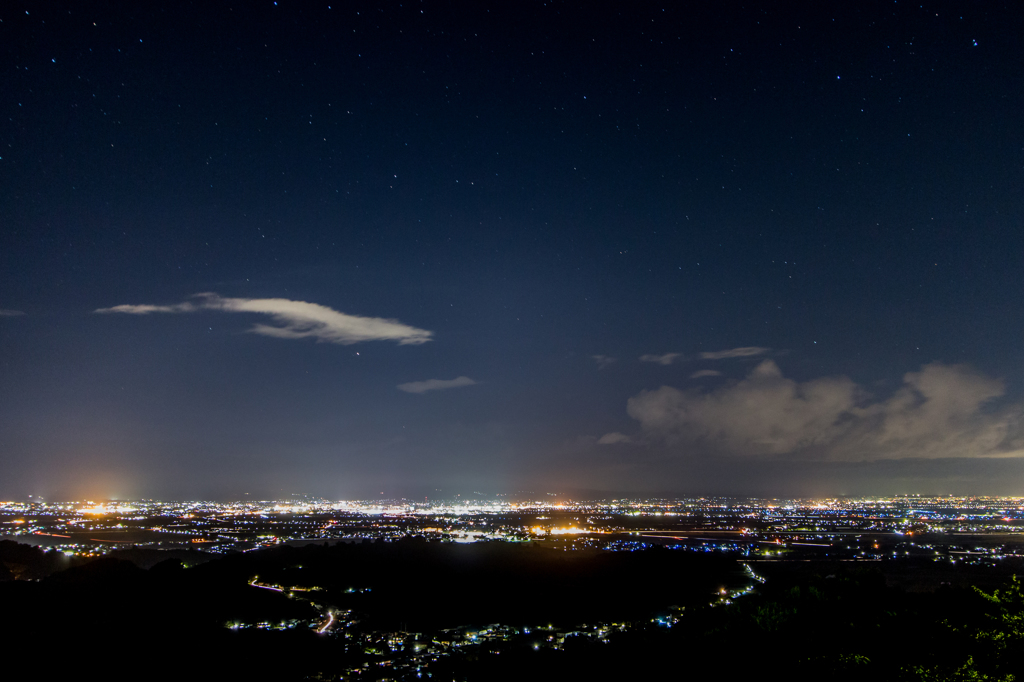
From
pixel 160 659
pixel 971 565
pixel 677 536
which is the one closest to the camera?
pixel 160 659

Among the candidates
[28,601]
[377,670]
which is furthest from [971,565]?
[28,601]

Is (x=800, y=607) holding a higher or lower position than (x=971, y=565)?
higher

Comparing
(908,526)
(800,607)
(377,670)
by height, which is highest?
(800,607)

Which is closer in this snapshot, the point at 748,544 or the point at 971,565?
the point at 971,565

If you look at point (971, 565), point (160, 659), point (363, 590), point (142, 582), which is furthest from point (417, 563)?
point (971, 565)

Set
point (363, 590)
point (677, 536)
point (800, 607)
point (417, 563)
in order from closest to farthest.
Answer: point (800, 607)
point (363, 590)
point (417, 563)
point (677, 536)

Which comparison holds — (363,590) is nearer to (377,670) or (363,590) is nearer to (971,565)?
(377,670)

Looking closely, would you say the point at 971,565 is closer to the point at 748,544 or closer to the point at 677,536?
the point at 748,544
